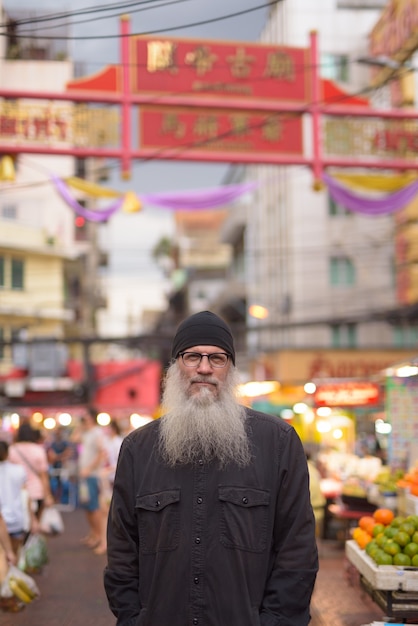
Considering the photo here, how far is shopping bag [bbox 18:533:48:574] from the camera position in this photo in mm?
11641

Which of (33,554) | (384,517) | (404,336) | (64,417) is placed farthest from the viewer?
(404,336)

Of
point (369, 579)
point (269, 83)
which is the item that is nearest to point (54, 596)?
point (369, 579)

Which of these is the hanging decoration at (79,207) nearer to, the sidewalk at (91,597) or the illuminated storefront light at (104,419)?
the sidewalk at (91,597)

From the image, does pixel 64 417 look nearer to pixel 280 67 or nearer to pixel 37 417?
pixel 37 417

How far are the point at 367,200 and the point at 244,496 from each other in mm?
13908

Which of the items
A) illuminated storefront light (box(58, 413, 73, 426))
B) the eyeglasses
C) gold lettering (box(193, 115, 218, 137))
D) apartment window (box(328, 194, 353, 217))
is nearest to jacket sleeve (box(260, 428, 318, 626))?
the eyeglasses

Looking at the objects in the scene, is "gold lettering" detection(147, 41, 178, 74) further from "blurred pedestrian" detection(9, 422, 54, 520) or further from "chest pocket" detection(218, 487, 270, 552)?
"chest pocket" detection(218, 487, 270, 552)

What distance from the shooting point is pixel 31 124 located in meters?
15.7

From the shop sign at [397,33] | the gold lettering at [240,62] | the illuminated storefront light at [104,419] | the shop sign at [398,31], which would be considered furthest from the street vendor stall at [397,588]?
the illuminated storefront light at [104,419]

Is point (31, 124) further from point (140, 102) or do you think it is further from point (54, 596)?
point (54, 596)

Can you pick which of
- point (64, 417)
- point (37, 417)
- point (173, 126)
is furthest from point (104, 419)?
point (173, 126)

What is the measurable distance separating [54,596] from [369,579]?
4353 millimetres

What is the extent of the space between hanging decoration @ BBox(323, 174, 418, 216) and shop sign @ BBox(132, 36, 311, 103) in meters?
1.61

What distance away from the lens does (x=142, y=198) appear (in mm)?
16391
